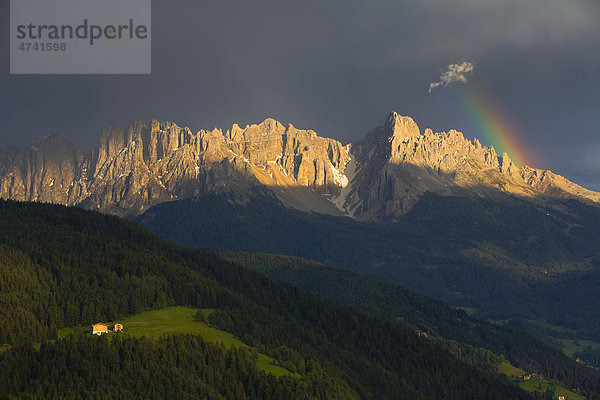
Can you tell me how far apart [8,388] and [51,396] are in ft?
39.0

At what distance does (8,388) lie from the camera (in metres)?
198

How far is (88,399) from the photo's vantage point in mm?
199375

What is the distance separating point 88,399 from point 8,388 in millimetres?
21797

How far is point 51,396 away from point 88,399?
32.7 feet

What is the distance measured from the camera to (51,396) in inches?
7795
